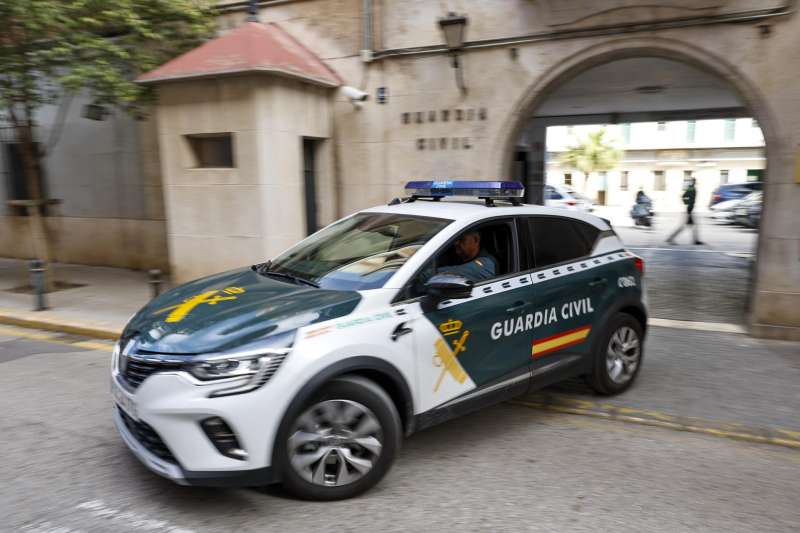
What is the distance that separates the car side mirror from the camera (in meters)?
3.64

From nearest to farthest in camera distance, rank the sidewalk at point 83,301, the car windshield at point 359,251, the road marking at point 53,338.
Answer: the car windshield at point 359,251
the road marking at point 53,338
the sidewalk at point 83,301

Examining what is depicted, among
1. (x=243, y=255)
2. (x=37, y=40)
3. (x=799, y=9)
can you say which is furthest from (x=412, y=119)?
(x=37, y=40)

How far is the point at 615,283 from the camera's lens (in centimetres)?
502

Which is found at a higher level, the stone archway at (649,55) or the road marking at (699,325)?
the stone archway at (649,55)

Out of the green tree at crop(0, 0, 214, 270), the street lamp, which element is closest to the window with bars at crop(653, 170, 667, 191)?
the street lamp

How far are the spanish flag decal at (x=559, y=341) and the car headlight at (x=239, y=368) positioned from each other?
2064mm

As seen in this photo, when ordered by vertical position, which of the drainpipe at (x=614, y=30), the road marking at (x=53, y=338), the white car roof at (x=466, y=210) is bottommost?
the road marking at (x=53, y=338)

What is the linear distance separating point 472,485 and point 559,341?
1406 millimetres

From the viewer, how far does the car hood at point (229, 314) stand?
10.5ft

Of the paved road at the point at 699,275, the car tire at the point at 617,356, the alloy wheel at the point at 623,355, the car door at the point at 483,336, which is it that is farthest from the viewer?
the paved road at the point at 699,275

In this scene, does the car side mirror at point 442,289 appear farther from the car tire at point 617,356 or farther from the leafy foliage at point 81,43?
the leafy foliage at point 81,43

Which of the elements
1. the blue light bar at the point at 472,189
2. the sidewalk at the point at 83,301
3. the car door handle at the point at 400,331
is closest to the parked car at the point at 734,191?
the sidewalk at the point at 83,301

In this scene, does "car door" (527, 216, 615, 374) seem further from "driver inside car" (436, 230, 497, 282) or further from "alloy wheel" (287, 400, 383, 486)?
"alloy wheel" (287, 400, 383, 486)

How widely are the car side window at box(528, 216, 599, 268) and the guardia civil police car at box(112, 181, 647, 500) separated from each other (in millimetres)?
13
